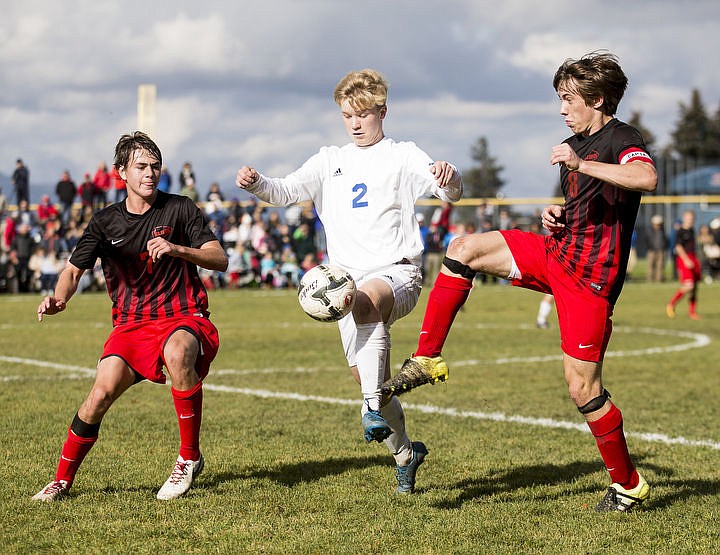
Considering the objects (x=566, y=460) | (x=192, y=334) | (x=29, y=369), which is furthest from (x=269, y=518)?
(x=29, y=369)

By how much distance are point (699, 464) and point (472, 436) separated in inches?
67.9

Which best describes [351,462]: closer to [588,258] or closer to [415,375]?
[415,375]

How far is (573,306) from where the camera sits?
5.46 meters

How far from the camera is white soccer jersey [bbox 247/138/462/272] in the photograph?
584 centimetres

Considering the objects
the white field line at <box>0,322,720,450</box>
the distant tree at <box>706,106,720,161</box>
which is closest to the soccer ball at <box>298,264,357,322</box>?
the white field line at <box>0,322,720,450</box>

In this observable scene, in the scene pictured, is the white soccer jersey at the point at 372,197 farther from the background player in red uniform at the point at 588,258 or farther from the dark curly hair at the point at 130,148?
the dark curly hair at the point at 130,148

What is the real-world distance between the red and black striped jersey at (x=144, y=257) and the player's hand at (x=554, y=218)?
1926mm

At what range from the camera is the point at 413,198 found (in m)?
5.99

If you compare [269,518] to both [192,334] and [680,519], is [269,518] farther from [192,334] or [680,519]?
[680,519]

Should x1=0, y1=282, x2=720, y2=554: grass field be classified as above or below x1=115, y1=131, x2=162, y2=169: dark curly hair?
below

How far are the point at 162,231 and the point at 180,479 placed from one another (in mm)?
1424

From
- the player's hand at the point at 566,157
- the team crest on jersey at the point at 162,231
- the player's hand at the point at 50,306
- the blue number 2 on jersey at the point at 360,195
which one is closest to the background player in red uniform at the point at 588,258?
the player's hand at the point at 566,157

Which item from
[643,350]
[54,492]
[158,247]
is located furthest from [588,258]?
[643,350]

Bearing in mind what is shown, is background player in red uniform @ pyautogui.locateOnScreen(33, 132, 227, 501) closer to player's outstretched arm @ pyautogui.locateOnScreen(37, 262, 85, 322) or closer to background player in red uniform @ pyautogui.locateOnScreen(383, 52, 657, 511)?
player's outstretched arm @ pyautogui.locateOnScreen(37, 262, 85, 322)
